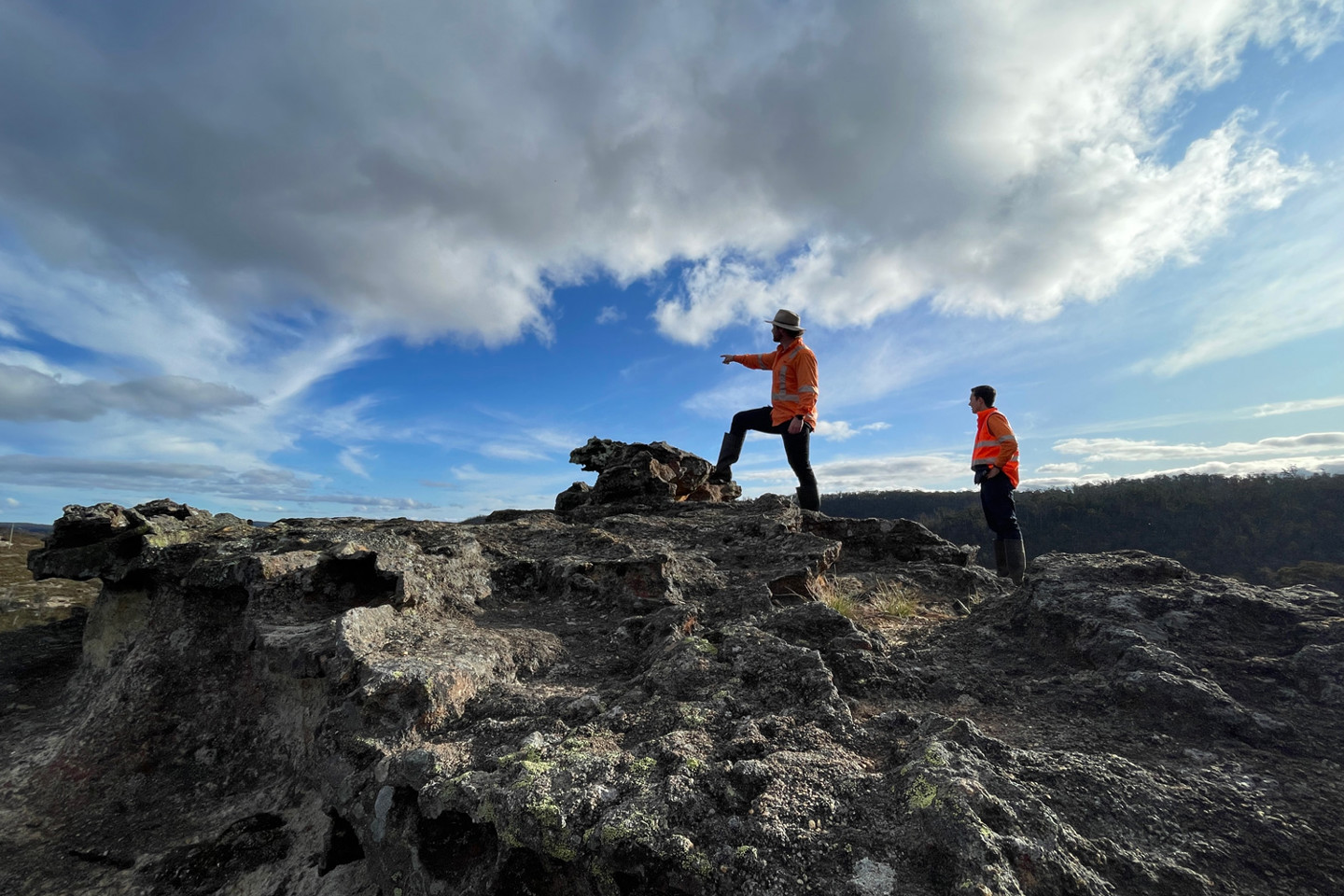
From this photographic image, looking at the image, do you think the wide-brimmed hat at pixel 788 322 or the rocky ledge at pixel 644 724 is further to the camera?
the wide-brimmed hat at pixel 788 322

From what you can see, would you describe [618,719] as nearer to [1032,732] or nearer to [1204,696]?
[1032,732]

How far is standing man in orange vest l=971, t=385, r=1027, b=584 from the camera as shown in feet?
26.0

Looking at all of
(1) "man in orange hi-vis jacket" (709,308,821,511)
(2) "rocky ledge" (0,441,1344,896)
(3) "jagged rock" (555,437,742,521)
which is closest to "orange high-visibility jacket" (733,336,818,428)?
(1) "man in orange hi-vis jacket" (709,308,821,511)

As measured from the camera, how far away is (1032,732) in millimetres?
2754

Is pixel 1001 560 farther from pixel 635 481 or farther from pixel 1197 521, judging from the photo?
pixel 1197 521

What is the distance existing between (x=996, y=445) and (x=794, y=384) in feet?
9.85

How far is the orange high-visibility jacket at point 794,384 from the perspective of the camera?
8648 mm

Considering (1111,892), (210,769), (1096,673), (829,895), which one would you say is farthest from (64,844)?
(1096,673)

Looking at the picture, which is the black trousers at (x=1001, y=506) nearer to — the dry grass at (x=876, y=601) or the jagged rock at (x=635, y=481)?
the dry grass at (x=876, y=601)

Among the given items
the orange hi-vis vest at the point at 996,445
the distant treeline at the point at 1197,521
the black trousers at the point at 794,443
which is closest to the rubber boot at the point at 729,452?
the black trousers at the point at 794,443

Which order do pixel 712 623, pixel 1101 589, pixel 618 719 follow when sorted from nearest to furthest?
1. pixel 618 719
2. pixel 1101 589
3. pixel 712 623

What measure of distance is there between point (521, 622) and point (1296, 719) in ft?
14.9

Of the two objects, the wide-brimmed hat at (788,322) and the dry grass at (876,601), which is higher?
the wide-brimmed hat at (788,322)

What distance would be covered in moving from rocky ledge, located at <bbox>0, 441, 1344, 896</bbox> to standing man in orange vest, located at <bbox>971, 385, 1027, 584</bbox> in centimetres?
224
